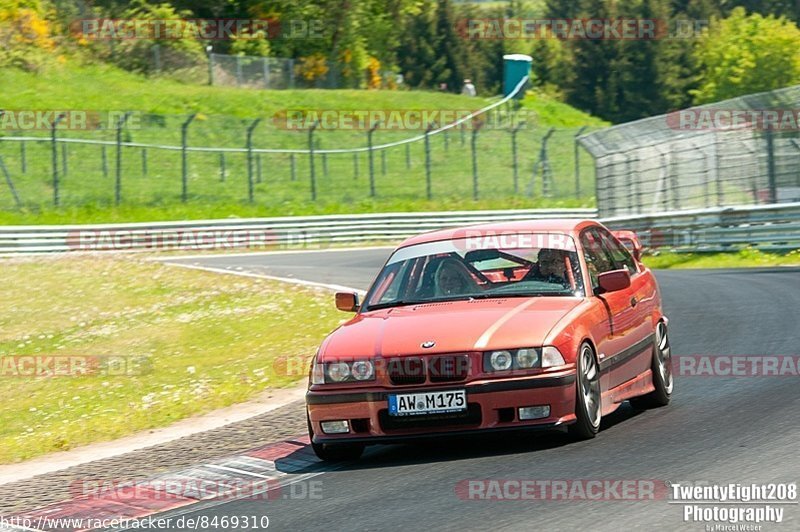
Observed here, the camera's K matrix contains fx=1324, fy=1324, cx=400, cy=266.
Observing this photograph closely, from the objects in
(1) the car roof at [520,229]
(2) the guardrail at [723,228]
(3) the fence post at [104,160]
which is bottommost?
(2) the guardrail at [723,228]

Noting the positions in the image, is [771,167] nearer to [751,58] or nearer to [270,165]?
[270,165]

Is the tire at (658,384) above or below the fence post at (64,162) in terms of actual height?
above

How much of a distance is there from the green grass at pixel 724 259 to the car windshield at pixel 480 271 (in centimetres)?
1595

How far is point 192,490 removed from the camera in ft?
27.1

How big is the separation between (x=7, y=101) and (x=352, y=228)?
61.1 ft

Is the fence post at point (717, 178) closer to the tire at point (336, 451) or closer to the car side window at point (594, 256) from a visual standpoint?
the car side window at point (594, 256)

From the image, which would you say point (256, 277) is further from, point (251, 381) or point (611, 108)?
point (611, 108)

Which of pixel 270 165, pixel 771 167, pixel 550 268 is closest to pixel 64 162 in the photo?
pixel 270 165

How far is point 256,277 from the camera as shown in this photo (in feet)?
83.6

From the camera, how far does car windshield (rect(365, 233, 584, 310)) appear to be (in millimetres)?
8992

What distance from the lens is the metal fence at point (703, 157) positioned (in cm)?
2617

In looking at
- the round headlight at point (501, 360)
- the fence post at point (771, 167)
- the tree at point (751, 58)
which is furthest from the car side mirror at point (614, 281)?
the tree at point (751, 58)

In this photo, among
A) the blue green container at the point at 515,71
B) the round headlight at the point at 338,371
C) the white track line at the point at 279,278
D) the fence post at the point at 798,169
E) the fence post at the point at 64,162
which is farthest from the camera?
the blue green container at the point at 515,71

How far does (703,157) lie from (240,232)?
14.3 metres
